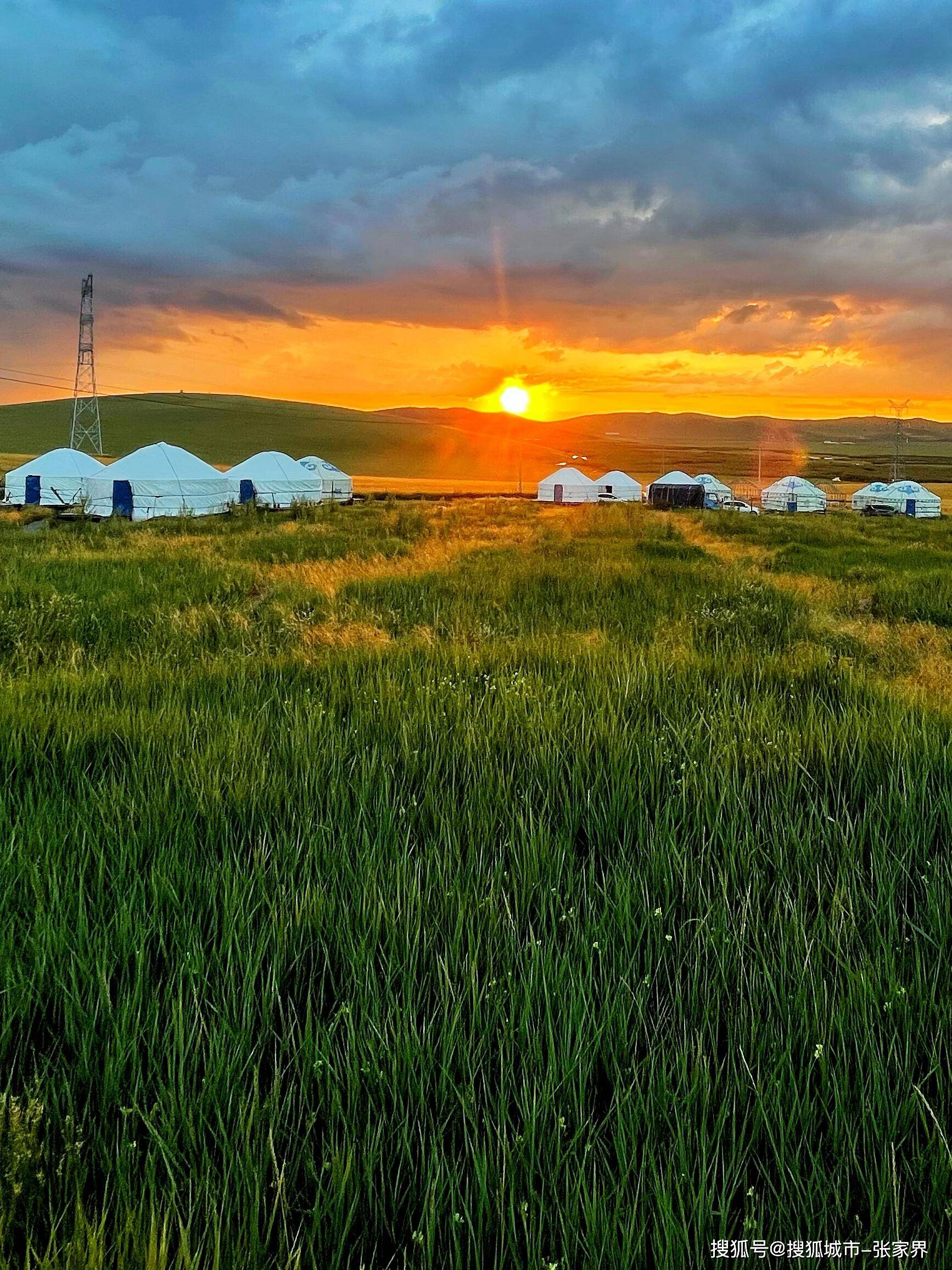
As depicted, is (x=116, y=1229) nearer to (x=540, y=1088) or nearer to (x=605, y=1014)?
(x=540, y=1088)

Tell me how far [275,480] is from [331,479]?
10.8m

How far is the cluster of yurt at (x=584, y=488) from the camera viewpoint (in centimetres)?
7812

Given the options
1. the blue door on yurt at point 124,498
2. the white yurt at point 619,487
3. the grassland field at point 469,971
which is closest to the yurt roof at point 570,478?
the white yurt at point 619,487

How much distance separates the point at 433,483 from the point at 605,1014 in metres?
96.7

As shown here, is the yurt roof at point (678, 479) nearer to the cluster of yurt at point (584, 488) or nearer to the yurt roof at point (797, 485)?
the cluster of yurt at point (584, 488)

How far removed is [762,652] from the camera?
621 centimetres

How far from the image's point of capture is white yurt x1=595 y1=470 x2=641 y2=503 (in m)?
78.9

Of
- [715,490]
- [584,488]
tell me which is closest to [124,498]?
[584,488]

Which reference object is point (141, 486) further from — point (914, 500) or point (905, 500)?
point (914, 500)

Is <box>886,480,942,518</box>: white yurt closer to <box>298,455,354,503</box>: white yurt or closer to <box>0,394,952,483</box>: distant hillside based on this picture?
<box>0,394,952,483</box>: distant hillside

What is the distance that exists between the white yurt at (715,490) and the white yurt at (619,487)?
682 centimetres

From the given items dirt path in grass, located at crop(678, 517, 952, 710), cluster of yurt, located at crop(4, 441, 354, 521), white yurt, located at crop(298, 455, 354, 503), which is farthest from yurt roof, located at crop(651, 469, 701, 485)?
dirt path in grass, located at crop(678, 517, 952, 710)

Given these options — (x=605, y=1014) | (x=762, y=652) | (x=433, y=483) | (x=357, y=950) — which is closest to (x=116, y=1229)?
(x=357, y=950)

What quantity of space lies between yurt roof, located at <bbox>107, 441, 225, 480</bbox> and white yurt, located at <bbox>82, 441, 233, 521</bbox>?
0.03 metres
